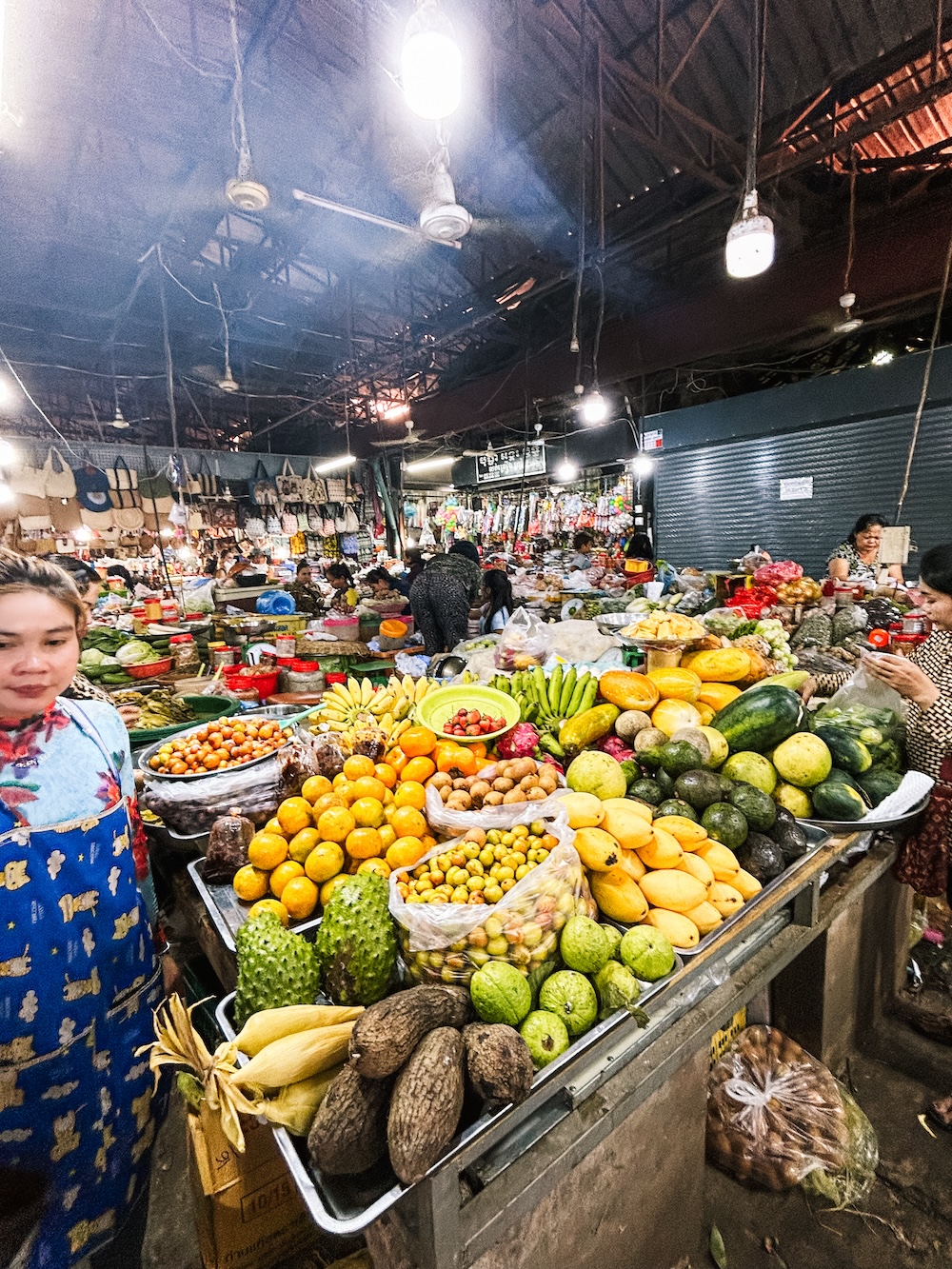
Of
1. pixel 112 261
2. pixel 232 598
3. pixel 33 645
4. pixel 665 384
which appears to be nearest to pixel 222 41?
pixel 112 261

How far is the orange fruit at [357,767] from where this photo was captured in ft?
6.50

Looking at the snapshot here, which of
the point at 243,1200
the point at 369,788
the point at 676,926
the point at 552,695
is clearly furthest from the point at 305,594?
the point at 676,926

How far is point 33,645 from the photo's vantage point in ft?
4.60

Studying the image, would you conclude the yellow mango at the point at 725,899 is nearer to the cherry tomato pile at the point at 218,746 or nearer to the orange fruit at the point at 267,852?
the orange fruit at the point at 267,852

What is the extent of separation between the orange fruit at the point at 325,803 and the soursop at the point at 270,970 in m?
0.49

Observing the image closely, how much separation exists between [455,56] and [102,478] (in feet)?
37.1

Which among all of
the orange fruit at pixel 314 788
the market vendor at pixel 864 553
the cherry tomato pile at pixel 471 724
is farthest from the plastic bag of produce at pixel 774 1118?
the market vendor at pixel 864 553

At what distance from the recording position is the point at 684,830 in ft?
5.65

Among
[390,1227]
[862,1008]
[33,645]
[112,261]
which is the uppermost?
[112,261]

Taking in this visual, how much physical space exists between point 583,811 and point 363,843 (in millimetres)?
709

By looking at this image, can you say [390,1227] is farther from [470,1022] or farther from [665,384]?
[665,384]

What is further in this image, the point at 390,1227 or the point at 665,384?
the point at 665,384

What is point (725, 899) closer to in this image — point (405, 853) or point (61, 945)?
point (405, 853)

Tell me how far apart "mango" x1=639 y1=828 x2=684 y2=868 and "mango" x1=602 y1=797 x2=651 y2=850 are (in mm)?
31
